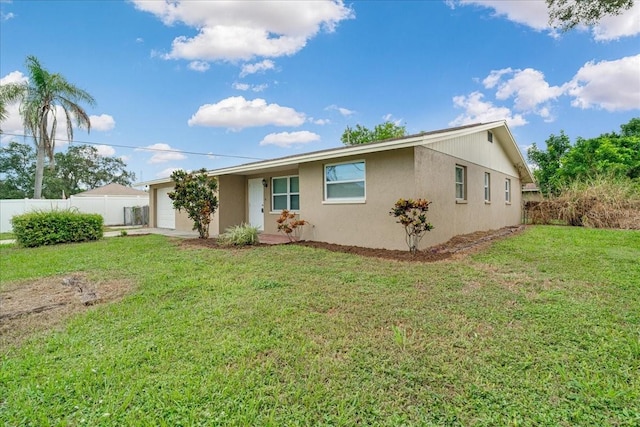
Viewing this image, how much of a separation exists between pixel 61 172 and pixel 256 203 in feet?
123

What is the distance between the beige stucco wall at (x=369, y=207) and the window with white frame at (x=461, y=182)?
3.49 m

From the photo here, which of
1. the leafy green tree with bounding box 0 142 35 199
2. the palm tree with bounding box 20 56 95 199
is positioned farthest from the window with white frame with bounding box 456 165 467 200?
the leafy green tree with bounding box 0 142 35 199

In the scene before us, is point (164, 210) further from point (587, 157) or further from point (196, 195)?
point (587, 157)

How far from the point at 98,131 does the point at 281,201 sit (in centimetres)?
1684

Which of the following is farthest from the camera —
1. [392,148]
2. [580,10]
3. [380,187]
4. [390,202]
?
[380,187]

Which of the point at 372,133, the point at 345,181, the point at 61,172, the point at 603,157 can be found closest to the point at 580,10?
the point at 345,181

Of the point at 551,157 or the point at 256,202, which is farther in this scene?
the point at 551,157

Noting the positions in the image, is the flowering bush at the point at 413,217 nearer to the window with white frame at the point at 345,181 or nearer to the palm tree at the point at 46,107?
the window with white frame at the point at 345,181

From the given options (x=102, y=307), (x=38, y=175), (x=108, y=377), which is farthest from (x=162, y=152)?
(x=108, y=377)

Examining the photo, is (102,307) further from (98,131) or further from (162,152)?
(162,152)

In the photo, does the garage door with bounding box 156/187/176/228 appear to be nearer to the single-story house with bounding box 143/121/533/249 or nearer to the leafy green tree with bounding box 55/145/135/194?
the single-story house with bounding box 143/121/533/249

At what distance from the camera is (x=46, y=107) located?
61.3 feet

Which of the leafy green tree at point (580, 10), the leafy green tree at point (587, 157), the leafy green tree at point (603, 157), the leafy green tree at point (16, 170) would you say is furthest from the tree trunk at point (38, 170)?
the leafy green tree at point (603, 157)

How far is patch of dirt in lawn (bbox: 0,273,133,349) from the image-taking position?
12.7 ft
